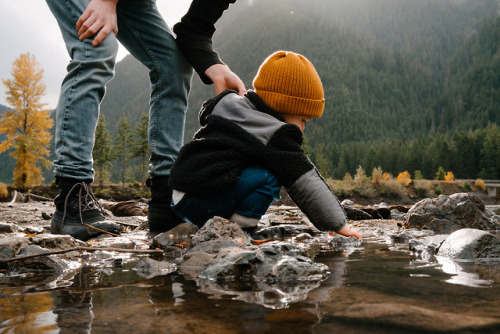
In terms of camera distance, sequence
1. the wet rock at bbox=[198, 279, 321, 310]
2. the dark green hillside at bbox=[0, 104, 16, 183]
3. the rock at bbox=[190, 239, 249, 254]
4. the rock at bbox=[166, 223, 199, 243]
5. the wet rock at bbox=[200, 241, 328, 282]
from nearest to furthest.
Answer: the wet rock at bbox=[198, 279, 321, 310] → the wet rock at bbox=[200, 241, 328, 282] → the rock at bbox=[190, 239, 249, 254] → the rock at bbox=[166, 223, 199, 243] → the dark green hillside at bbox=[0, 104, 16, 183]

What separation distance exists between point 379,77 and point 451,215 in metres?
170

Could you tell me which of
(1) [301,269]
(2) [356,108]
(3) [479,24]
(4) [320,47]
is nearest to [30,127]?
(1) [301,269]

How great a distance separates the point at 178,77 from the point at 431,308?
2.33 m

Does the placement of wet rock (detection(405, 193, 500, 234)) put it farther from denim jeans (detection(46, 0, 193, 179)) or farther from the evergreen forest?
Answer: the evergreen forest

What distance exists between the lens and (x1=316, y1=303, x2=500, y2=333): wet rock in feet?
2.16

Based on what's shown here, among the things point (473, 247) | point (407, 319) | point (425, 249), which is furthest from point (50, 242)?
point (473, 247)

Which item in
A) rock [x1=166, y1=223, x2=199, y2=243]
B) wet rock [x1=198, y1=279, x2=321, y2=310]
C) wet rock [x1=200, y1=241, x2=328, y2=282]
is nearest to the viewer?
wet rock [x1=198, y1=279, x2=321, y2=310]

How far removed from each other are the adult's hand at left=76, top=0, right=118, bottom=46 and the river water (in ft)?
4.73

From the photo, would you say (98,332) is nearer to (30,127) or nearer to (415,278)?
(415,278)

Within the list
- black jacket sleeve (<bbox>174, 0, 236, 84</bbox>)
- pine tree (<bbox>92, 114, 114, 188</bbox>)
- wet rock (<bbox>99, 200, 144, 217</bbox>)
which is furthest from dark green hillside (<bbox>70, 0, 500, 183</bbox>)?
black jacket sleeve (<bbox>174, 0, 236, 84</bbox>)

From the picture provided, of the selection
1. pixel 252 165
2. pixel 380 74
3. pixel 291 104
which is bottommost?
pixel 252 165

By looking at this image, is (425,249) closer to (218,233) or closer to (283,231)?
(218,233)

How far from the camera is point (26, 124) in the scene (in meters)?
23.5

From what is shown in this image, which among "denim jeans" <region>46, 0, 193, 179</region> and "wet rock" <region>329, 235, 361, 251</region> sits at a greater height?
"denim jeans" <region>46, 0, 193, 179</region>
